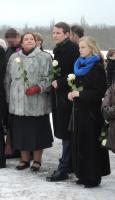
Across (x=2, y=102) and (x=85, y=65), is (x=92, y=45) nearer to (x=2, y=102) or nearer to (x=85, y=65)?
(x=85, y=65)

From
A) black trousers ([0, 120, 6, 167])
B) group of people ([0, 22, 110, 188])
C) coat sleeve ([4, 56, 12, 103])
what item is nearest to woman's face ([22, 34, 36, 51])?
group of people ([0, 22, 110, 188])

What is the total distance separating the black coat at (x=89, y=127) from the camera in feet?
18.8

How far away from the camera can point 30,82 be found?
6398 millimetres

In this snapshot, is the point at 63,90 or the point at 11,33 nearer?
the point at 63,90

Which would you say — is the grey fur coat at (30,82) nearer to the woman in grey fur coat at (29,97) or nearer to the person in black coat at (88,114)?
the woman in grey fur coat at (29,97)

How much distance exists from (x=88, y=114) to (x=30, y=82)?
3.19 feet

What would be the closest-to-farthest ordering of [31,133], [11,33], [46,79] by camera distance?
[46,79] → [31,133] → [11,33]

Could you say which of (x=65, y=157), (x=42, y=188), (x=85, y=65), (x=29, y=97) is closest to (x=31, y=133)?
(x=29, y=97)

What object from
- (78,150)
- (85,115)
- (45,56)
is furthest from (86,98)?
(45,56)

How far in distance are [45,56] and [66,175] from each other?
147cm

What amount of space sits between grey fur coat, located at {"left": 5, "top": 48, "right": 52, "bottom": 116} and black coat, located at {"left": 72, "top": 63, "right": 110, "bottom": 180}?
0.68 meters

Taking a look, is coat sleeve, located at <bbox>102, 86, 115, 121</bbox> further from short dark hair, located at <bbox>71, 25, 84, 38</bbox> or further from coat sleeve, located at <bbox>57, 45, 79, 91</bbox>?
short dark hair, located at <bbox>71, 25, 84, 38</bbox>

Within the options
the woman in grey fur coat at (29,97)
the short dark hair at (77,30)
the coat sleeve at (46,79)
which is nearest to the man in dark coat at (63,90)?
the coat sleeve at (46,79)

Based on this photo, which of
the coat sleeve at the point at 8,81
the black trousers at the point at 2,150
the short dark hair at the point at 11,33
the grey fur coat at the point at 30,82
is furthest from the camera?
the short dark hair at the point at 11,33
